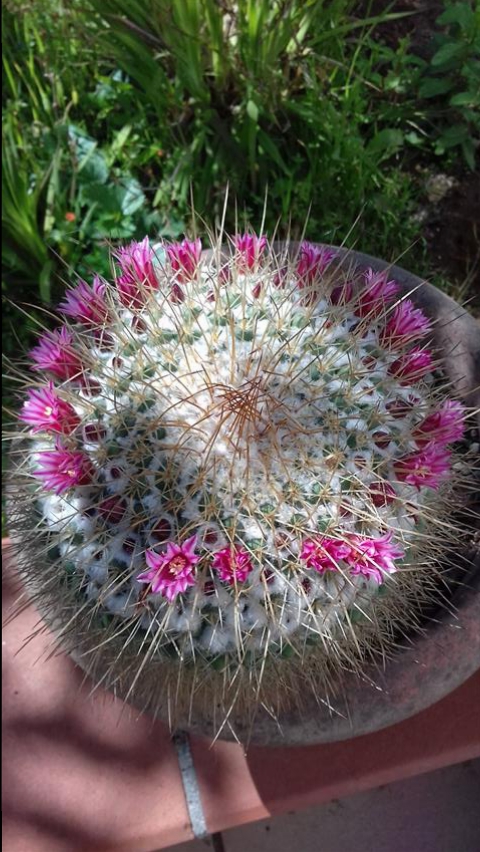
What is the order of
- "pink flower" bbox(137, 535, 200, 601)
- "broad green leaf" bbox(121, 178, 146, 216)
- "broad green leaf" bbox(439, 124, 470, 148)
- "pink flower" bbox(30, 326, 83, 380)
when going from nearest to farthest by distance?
1. "pink flower" bbox(137, 535, 200, 601)
2. "pink flower" bbox(30, 326, 83, 380)
3. "broad green leaf" bbox(439, 124, 470, 148)
4. "broad green leaf" bbox(121, 178, 146, 216)

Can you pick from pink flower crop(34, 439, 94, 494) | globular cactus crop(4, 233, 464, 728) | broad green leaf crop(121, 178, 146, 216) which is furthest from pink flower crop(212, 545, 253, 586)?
broad green leaf crop(121, 178, 146, 216)

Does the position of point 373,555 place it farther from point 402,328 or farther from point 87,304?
point 87,304

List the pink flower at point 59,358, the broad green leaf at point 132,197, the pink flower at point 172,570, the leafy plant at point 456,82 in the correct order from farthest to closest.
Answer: the broad green leaf at point 132,197, the leafy plant at point 456,82, the pink flower at point 59,358, the pink flower at point 172,570

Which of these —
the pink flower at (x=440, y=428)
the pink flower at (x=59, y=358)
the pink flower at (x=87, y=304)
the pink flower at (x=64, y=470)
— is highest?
the pink flower at (x=440, y=428)

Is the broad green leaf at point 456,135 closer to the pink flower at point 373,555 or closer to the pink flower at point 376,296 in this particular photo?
the pink flower at point 376,296

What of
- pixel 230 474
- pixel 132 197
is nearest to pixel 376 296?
pixel 230 474

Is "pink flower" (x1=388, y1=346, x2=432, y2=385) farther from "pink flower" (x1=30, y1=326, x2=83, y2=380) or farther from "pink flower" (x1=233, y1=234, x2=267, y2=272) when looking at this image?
"pink flower" (x1=30, y1=326, x2=83, y2=380)

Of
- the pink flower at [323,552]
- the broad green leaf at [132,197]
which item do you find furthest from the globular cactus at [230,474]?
the broad green leaf at [132,197]
